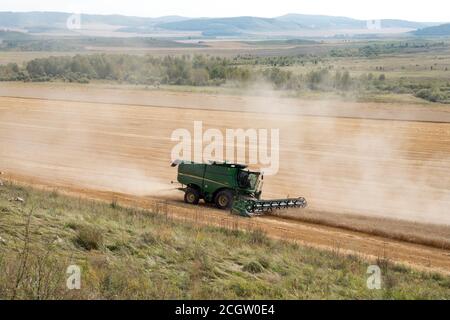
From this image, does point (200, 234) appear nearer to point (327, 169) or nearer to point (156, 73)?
point (327, 169)

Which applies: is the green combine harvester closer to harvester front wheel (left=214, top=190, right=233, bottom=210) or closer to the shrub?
harvester front wheel (left=214, top=190, right=233, bottom=210)

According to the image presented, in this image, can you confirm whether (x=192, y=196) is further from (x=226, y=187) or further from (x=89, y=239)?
(x=89, y=239)

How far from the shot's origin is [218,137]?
44.7 meters

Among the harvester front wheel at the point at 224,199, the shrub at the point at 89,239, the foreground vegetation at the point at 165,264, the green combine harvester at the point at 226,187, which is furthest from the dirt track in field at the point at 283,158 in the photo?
the shrub at the point at 89,239

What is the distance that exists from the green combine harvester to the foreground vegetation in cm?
556

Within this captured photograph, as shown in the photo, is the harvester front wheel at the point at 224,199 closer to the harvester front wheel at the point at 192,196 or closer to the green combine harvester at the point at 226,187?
the green combine harvester at the point at 226,187

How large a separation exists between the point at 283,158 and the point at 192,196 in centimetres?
1381

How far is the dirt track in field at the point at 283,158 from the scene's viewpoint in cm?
2289

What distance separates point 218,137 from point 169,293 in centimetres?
3453

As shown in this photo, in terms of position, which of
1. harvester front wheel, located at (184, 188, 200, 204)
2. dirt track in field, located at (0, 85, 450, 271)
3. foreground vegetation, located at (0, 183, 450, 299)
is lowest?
dirt track in field, located at (0, 85, 450, 271)

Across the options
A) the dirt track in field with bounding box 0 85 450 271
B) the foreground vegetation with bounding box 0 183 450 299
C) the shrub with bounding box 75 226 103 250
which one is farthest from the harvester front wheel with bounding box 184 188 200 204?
→ the shrub with bounding box 75 226 103 250

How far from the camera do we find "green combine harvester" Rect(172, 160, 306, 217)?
77.8 feet

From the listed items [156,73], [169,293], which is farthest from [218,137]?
[156,73]
